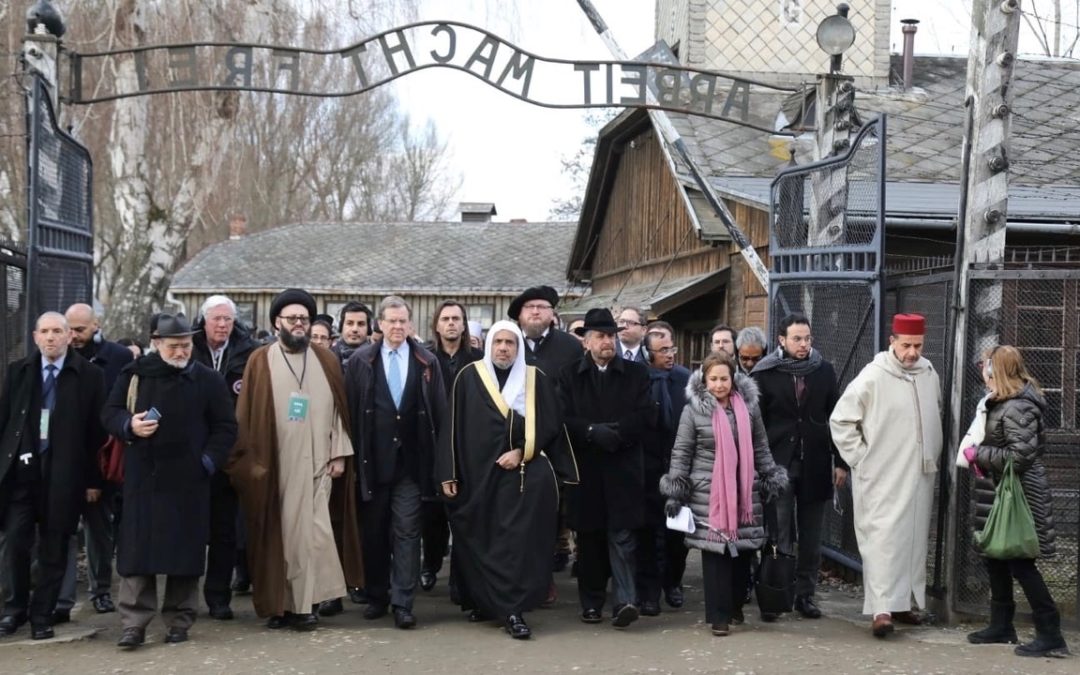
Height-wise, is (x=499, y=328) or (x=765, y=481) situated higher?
(x=499, y=328)

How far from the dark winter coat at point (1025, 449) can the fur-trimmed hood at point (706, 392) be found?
137 centimetres

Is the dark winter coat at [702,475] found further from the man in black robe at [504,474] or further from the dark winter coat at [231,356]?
the dark winter coat at [231,356]

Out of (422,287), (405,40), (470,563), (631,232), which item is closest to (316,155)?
(422,287)

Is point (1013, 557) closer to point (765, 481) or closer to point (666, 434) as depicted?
point (765, 481)

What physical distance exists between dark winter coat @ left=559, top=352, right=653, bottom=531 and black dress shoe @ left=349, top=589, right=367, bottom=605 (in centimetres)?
166

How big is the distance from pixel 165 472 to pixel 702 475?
3083 mm

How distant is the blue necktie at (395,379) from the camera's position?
8812 millimetres

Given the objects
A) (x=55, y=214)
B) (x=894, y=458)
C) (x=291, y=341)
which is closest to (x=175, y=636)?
(x=291, y=341)

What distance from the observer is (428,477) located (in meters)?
8.85

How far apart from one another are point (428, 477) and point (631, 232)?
52.9ft

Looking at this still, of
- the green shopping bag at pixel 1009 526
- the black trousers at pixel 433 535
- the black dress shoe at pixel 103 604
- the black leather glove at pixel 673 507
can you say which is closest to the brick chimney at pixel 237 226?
the black trousers at pixel 433 535

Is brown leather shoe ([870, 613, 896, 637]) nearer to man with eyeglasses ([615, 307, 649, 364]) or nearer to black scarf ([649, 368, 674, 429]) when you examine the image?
black scarf ([649, 368, 674, 429])

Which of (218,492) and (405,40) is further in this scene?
(405,40)

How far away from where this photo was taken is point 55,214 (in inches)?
375
